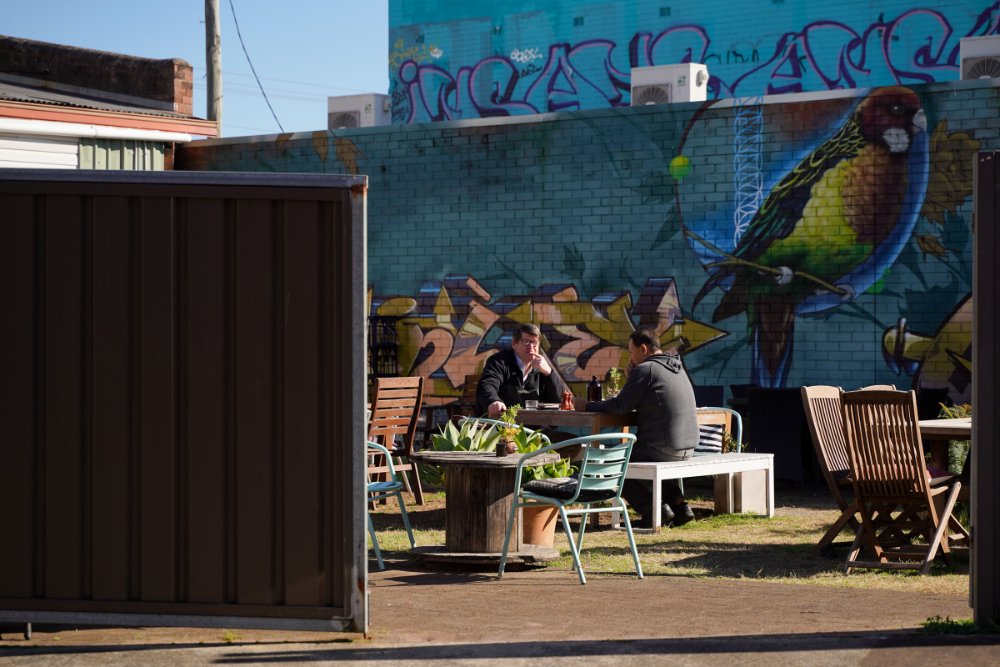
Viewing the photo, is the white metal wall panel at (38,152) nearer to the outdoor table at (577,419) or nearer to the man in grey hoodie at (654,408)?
the outdoor table at (577,419)

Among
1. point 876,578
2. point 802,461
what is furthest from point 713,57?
point 876,578

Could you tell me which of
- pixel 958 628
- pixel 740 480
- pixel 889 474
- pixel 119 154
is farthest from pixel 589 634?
pixel 119 154

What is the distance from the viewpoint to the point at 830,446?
379 inches

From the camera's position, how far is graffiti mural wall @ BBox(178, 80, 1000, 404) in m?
13.1

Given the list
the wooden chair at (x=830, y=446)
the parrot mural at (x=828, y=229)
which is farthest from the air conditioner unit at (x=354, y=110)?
the wooden chair at (x=830, y=446)

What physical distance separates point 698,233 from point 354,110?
7054mm

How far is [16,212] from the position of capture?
5961 mm

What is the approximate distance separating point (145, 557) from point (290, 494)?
689 mm

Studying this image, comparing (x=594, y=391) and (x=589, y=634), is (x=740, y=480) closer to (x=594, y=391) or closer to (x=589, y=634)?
(x=594, y=391)

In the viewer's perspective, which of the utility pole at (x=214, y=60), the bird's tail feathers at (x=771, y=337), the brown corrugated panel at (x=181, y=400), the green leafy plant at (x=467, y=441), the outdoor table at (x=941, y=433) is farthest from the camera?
the utility pole at (x=214, y=60)

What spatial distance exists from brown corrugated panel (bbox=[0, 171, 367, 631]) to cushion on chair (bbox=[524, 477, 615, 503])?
2674 mm

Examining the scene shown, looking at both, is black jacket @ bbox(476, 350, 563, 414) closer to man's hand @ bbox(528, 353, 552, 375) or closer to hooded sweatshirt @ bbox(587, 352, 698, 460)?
man's hand @ bbox(528, 353, 552, 375)

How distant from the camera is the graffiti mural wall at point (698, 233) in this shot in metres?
13.1

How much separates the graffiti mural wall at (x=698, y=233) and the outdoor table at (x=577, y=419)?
11.8ft
